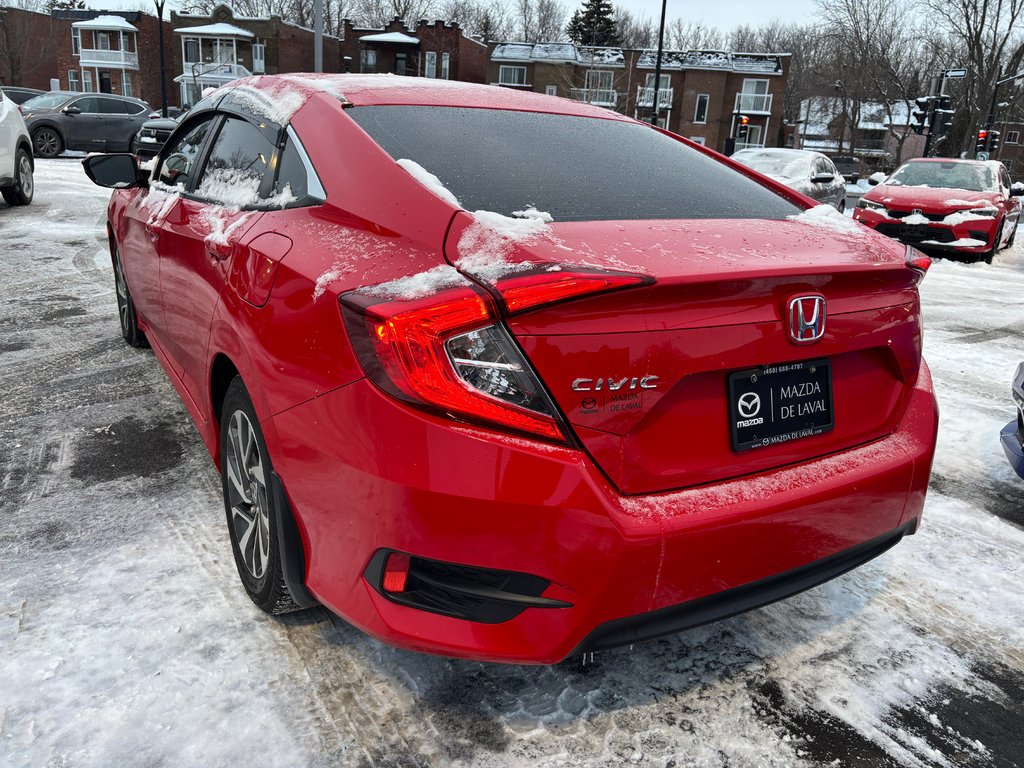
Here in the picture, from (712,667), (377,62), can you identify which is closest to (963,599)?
(712,667)

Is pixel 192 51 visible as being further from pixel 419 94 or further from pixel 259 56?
pixel 419 94

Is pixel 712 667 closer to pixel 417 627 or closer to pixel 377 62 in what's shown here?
pixel 417 627

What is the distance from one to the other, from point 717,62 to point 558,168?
59.7m

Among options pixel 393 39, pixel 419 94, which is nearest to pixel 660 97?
pixel 393 39

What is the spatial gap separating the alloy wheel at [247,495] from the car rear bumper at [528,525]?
277 mm

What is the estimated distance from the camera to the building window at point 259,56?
5666 cm

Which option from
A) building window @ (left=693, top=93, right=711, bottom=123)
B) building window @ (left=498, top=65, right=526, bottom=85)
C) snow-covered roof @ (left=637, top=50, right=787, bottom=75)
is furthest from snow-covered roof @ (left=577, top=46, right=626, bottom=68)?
building window @ (left=693, top=93, right=711, bottom=123)

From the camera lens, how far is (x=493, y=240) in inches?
66.9

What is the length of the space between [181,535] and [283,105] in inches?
60.4

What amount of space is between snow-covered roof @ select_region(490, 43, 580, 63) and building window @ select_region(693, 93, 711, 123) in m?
9.18

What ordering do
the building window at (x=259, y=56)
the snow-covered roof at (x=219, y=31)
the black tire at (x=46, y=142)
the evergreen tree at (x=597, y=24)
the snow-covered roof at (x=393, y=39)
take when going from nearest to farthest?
the black tire at (x=46, y=142), the snow-covered roof at (x=219, y=31), the snow-covered roof at (x=393, y=39), the building window at (x=259, y=56), the evergreen tree at (x=597, y=24)

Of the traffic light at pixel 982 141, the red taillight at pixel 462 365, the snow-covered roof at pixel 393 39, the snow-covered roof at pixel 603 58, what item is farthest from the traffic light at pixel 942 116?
the snow-covered roof at pixel 393 39

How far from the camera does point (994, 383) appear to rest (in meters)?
5.19

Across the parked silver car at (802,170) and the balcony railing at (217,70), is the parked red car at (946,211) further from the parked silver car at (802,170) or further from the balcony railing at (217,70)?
the balcony railing at (217,70)
